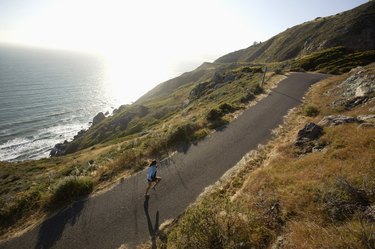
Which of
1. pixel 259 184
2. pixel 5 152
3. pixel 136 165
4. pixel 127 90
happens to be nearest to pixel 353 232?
pixel 259 184

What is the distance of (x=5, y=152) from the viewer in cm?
6300

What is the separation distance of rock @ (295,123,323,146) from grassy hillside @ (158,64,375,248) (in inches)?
43.4

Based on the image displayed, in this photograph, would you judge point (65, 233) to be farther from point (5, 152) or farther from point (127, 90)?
point (127, 90)

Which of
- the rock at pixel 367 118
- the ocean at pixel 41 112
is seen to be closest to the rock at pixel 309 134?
the rock at pixel 367 118

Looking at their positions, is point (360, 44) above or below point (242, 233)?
below

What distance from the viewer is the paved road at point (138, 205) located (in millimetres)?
9766

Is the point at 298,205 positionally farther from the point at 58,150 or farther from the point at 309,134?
the point at 58,150

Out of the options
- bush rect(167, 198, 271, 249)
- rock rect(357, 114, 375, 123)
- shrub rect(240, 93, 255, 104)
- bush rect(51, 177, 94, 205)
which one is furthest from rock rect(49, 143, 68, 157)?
rock rect(357, 114, 375, 123)

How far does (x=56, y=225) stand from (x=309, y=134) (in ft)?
48.6

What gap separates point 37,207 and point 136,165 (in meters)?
5.87

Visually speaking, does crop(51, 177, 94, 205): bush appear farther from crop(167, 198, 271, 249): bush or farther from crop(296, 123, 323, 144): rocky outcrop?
crop(296, 123, 323, 144): rocky outcrop

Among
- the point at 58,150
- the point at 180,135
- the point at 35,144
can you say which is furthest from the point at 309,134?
the point at 35,144

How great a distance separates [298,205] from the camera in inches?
320

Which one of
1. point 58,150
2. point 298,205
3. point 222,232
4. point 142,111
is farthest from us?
point 142,111
